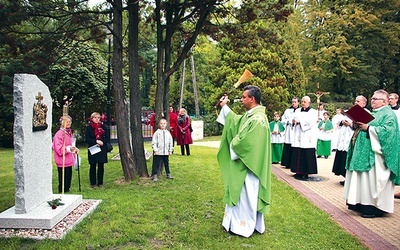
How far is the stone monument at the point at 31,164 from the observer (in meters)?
5.34

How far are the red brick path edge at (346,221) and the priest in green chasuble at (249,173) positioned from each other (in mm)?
1512

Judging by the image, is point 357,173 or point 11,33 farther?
point 11,33

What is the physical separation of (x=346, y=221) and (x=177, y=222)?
2945 mm

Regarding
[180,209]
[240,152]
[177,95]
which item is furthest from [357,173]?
[177,95]

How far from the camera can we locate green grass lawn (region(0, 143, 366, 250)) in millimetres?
5074

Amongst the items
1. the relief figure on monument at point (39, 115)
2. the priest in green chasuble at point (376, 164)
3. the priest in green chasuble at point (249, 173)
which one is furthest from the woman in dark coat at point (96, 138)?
the priest in green chasuble at point (376, 164)

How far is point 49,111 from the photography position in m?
6.62

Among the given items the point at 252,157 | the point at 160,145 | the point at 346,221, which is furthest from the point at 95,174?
Result: the point at 346,221

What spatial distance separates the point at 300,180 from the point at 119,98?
5405 mm

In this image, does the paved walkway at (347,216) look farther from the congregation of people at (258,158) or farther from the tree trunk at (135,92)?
the tree trunk at (135,92)

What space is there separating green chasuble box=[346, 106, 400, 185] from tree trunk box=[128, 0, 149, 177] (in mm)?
5262

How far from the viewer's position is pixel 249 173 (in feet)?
17.9

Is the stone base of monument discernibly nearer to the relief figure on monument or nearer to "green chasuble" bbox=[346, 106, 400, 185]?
the relief figure on monument

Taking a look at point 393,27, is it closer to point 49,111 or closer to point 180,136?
point 180,136
